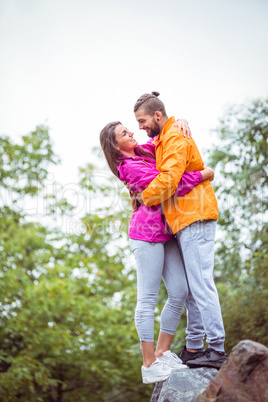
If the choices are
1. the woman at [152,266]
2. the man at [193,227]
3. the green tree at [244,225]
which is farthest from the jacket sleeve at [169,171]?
the green tree at [244,225]

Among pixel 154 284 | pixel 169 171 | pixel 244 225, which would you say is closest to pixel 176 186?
pixel 169 171

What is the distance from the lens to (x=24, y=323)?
707 cm

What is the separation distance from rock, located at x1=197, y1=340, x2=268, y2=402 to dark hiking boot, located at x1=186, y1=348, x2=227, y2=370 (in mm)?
472

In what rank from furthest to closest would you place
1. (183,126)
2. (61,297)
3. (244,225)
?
(61,297), (244,225), (183,126)

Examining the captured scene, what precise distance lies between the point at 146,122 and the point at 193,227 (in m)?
0.74

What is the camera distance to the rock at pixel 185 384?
228 cm

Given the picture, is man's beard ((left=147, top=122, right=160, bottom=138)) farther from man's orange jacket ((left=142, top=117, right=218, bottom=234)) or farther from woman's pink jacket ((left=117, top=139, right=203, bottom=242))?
woman's pink jacket ((left=117, top=139, right=203, bottom=242))

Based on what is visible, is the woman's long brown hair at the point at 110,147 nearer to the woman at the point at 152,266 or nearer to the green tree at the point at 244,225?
the woman at the point at 152,266

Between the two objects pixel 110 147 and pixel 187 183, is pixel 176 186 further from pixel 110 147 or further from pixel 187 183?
pixel 110 147

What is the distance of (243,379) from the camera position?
1.83 meters

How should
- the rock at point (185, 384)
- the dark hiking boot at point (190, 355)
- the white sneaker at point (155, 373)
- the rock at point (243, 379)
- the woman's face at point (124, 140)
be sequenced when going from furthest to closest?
the woman's face at point (124, 140)
the dark hiking boot at point (190, 355)
the white sneaker at point (155, 373)
the rock at point (185, 384)
the rock at point (243, 379)

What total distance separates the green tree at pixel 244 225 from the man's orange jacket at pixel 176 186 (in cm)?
284

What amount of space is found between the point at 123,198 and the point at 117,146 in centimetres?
529

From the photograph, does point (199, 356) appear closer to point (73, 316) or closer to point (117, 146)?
point (117, 146)
